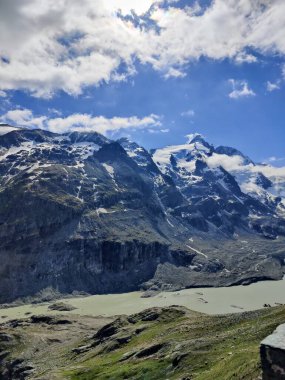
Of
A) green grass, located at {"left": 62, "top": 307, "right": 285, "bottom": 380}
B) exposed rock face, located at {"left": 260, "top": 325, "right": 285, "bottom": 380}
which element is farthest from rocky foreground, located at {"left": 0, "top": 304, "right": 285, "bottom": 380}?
exposed rock face, located at {"left": 260, "top": 325, "right": 285, "bottom": 380}

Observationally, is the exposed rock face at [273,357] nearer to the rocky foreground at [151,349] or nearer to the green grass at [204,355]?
the rocky foreground at [151,349]

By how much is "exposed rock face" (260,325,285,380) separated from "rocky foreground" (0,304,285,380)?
12.3 meters

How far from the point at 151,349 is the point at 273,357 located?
5253 cm

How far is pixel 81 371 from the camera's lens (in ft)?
260

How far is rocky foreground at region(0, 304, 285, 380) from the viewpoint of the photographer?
58.2 m

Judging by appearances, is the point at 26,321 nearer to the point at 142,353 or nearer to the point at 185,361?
the point at 142,353

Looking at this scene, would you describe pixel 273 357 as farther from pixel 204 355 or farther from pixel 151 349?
pixel 151 349

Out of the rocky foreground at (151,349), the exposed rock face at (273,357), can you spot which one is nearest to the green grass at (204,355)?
the rocky foreground at (151,349)

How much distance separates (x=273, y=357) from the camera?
27.5 metres

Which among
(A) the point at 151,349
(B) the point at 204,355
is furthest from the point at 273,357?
(A) the point at 151,349

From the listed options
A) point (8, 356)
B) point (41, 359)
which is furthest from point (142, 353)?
point (8, 356)

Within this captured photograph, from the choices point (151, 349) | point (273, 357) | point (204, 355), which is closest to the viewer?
point (273, 357)

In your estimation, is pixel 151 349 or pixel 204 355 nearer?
pixel 204 355

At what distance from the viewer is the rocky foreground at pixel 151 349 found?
58.2m
